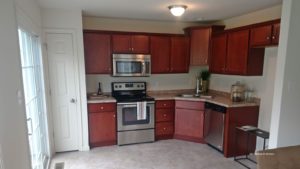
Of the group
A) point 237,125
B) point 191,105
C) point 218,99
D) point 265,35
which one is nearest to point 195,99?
point 191,105

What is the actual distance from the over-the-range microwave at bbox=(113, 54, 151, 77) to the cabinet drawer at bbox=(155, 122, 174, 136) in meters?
1.13

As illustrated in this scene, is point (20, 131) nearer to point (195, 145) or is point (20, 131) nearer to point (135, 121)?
point (135, 121)

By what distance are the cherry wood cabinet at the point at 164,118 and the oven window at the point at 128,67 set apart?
0.82 meters

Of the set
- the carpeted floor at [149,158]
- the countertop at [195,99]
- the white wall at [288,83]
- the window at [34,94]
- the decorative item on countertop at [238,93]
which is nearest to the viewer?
the window at [34,94]

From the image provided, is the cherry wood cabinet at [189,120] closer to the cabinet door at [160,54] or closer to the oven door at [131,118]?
the oven door at [131,118]

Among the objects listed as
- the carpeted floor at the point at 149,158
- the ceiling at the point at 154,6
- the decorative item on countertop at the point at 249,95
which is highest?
the ceiling at the point at 154,6

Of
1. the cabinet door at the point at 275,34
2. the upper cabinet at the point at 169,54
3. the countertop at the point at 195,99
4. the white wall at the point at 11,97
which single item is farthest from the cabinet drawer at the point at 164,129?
the white wall at the point at 11,97

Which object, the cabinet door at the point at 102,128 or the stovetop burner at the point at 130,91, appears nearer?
the cabinet door at the point at 102,128

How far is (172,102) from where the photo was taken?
4.20m

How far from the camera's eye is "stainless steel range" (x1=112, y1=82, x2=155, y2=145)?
3854 mm

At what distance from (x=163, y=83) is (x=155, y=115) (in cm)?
93

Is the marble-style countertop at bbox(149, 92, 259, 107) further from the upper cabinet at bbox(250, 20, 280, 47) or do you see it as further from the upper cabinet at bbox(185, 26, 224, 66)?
the upper cabinet at bbox(250, 20, 280, 47)

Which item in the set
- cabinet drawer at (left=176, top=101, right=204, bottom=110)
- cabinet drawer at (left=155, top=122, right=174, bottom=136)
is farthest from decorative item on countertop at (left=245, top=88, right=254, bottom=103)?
cabinet drawer at (left=155, top=122, right=174, bottom=136)

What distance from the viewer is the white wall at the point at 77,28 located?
3326 mm
